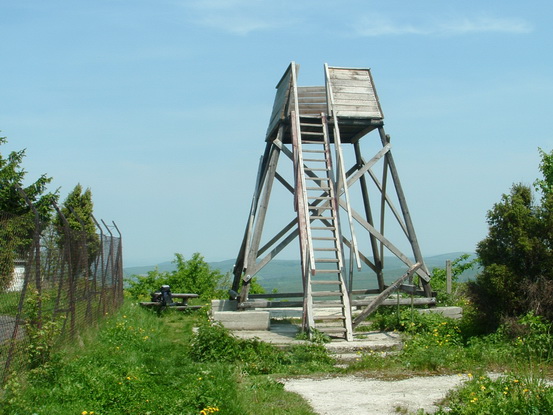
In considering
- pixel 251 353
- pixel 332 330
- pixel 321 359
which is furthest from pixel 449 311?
pixel 251 353

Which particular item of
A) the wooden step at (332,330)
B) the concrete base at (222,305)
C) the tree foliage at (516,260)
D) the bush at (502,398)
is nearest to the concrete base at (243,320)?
the wooden step at (332,330)

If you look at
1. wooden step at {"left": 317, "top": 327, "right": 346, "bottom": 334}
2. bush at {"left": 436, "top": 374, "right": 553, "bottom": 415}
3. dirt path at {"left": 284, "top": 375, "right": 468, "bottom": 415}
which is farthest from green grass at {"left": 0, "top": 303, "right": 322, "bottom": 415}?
bush at {"left": 436, "top": 374, "right": 553, "bottom": 415}

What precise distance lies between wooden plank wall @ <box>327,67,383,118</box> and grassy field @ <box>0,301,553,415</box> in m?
4.79

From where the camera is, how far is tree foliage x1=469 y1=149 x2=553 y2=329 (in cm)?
1059

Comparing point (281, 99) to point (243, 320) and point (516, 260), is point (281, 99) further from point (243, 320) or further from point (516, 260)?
point (516, 260)

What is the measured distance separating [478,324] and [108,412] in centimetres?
725

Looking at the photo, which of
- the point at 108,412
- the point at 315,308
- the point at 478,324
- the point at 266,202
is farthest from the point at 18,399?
the point at 315,308

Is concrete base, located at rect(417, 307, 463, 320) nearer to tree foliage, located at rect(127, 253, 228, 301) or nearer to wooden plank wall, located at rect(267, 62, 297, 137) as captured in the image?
wooden plank wall, located at rect(267, 62, 297, 137)

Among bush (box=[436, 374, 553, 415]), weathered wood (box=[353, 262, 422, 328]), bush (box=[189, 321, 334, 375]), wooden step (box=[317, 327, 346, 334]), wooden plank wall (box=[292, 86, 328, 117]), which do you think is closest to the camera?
bush (box=[436, 374, 553, 415])

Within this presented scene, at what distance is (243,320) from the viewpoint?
13922 mm

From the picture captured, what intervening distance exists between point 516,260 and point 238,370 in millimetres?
5013

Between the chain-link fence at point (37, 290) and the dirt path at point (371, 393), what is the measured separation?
3.26 m

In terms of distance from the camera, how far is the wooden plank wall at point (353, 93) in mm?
15414

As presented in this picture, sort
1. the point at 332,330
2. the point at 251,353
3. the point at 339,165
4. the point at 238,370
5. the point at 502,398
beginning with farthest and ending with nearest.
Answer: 1. the point at 339,165
2. the point at 332,330
3. the point at 251,353
4. the point at 238,370
5. the point at 502,398
